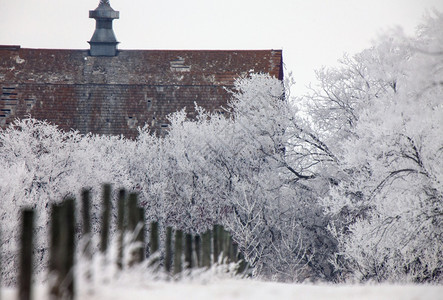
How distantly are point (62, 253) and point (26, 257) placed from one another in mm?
408

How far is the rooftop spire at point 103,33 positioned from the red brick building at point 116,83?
1.08 ft

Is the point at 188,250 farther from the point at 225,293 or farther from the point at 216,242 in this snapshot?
the point at 225,293

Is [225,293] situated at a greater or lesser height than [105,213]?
lesser

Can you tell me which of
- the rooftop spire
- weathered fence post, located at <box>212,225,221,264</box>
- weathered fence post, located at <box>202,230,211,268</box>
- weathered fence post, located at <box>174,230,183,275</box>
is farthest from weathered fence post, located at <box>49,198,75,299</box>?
the rooftop spire

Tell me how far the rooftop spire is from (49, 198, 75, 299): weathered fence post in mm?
43497

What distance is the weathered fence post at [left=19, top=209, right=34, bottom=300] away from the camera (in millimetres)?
6371

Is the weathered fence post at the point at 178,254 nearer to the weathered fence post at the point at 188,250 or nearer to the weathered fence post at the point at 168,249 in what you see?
the weathered fence post at the point at 168,249

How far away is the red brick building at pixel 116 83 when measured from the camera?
4438cm

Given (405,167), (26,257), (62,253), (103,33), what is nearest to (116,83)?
(103,33)

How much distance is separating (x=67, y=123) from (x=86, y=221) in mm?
37055

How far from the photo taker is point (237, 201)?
28609 millimetres

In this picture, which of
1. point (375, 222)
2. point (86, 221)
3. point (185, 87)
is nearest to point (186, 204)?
point (375, 222)

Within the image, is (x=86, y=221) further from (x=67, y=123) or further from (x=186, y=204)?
(x=67, y=123)

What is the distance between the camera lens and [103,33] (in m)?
51.1
